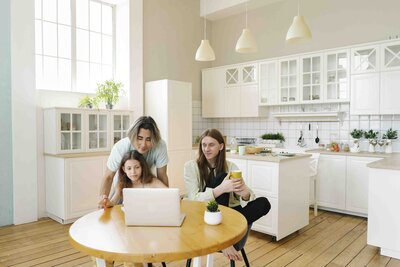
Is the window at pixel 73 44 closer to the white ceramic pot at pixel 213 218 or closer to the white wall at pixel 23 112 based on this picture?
the white wall at pixel 23 112

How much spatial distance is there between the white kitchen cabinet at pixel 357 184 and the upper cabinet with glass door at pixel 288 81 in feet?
4.09

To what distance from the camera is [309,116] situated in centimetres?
484

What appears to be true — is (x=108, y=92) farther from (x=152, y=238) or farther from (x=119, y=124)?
(x=152, y=238)

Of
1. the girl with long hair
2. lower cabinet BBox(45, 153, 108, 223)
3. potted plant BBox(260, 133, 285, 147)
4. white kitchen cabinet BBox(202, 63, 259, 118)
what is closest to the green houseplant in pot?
potted plant BBox(260, 133, 285, 147)

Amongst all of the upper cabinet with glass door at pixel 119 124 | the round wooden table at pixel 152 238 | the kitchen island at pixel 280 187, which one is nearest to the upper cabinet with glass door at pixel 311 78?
the kitchen island at pixel 280 187

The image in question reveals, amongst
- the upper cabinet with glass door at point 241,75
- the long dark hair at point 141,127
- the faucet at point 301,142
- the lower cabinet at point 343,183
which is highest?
the upper cabinet with glass door at point 241,75

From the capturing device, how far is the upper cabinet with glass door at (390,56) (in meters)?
3.85

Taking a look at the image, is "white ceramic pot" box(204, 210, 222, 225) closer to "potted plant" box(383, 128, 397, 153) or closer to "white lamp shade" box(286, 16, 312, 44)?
"white lamp shade" box(286, 16, 312, 44)

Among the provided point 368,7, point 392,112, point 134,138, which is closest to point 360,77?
point 392,112

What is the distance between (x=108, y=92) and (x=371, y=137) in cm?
375

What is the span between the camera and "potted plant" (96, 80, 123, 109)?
4479 mm

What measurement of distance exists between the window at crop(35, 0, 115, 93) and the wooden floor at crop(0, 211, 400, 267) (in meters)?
1.96

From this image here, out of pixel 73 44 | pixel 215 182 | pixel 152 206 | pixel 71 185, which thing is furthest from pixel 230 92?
pixel 152 206

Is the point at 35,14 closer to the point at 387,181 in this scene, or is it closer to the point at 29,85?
the point at 29,85
